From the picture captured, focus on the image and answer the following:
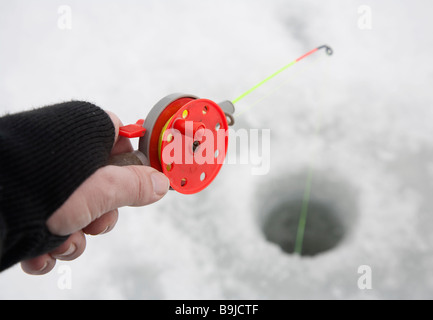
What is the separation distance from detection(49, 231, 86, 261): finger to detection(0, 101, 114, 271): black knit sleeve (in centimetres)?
15

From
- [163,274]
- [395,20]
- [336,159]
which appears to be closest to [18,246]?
[163,274]

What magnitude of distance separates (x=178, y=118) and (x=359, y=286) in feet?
2.75

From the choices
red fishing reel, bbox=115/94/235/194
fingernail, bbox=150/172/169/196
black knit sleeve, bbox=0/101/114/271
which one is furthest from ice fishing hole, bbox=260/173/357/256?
black knit sleeve, bbox=0/101/114/271

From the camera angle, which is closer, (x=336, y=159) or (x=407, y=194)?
(x=407, y=194)

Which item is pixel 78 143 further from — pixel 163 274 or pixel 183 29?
pixel 183 29

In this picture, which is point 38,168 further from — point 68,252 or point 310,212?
point 310,212

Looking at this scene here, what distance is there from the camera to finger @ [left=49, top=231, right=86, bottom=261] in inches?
36.8

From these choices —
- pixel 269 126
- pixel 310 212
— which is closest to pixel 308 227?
pixel 310 212

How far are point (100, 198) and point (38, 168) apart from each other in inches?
5.1

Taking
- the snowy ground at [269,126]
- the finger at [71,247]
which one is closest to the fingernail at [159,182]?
the finger at [71,247]

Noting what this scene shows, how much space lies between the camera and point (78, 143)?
0.79 m

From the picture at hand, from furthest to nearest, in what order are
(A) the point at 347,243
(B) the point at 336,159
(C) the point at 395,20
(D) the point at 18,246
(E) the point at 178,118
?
(C) the point at 395,20, (B) the point at 336,159, (A) the point at 347,243, (E) the point at 178,118, (D) the point at 18,246

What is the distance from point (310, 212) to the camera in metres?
1.54

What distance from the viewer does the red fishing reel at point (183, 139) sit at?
0.88 m
